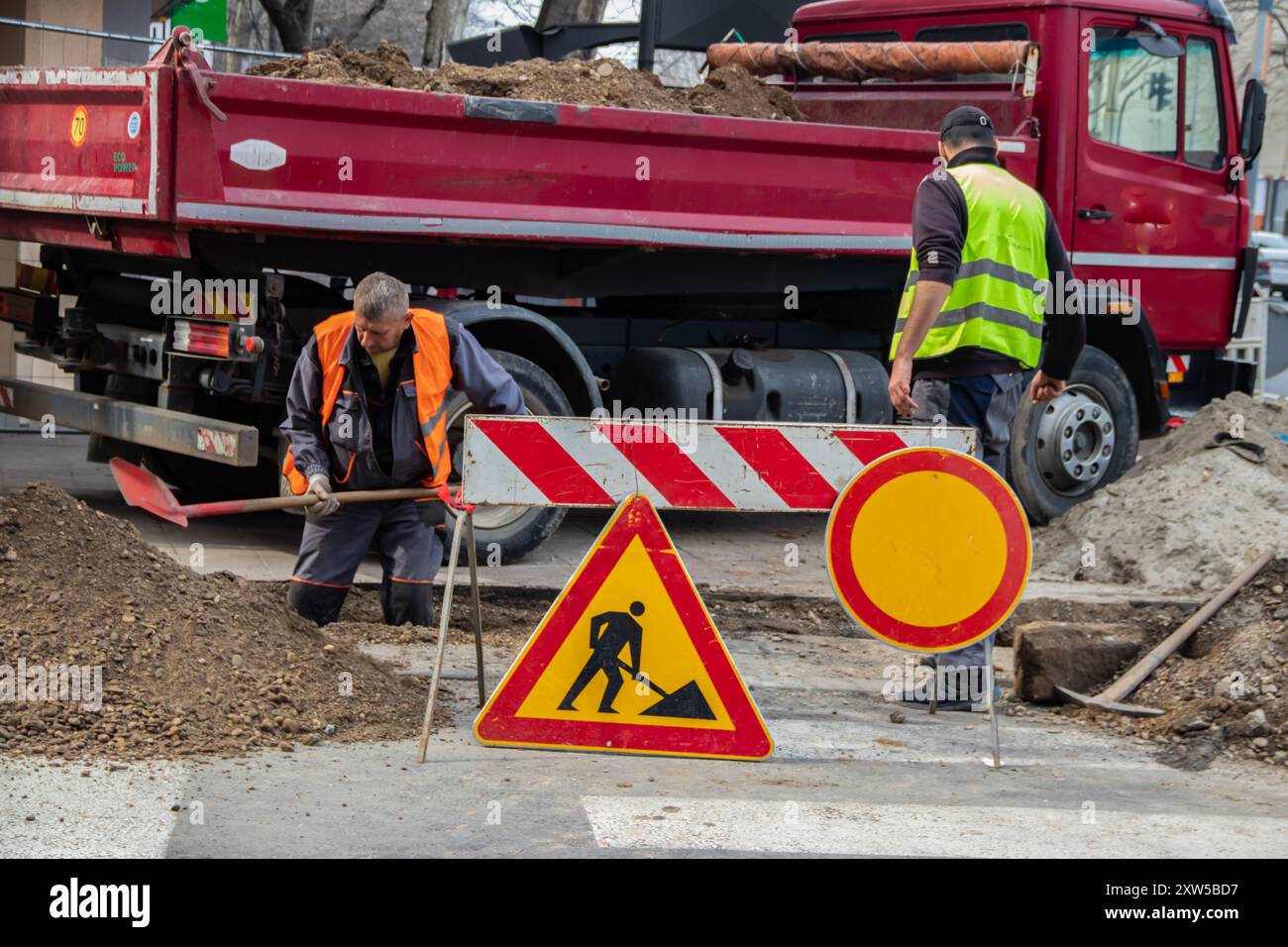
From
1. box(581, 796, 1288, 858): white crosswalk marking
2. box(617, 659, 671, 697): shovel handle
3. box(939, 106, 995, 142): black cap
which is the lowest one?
box(581, 796, 1288, 858): white crosswalk marking

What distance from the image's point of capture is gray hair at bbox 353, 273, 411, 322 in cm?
587

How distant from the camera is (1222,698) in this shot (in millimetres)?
5926

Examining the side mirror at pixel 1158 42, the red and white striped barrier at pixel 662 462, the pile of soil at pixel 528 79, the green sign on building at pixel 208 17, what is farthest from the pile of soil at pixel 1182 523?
the green sign on building at pixel 208 17

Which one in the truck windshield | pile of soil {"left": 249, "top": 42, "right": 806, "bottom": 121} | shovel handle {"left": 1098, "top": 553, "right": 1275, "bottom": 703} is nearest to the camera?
shovel handle {"left": 1098, "top": 553, "right": 1275, "bottom": 703}

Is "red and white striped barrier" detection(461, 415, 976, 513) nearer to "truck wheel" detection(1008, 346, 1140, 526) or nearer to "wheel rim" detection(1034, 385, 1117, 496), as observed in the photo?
"truck wheel" detection(1008, 346, 1140, 526)

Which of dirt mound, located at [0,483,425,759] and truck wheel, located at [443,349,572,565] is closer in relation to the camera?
dirt mound, located at [0,483,425,759]

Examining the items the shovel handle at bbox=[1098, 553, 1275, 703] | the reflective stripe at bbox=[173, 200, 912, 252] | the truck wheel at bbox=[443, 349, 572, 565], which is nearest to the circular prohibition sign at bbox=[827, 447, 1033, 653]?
the shovel handle at bbox=[1098, 553, 1275, 703]

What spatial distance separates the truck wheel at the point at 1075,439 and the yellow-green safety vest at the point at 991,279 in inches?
143

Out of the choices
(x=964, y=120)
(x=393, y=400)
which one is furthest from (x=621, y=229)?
(x=393, y=400)

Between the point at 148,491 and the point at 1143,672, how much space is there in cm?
361

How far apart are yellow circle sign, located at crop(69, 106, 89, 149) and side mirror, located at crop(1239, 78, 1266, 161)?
649 centimetres

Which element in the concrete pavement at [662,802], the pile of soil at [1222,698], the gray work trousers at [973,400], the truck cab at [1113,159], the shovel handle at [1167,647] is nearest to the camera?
the concrete pavement at [662,802]

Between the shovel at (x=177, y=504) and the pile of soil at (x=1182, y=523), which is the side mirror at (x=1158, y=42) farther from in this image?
the shovel at (x=177, y=504)

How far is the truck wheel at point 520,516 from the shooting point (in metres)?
8.28
